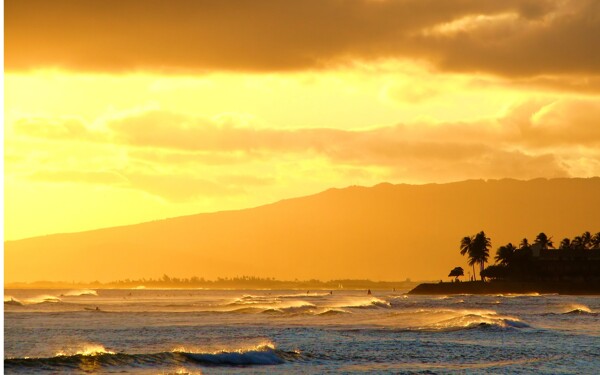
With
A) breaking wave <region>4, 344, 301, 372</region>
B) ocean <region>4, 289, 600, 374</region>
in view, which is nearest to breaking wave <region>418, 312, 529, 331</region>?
ocean <region>4, 289, 600, 374</region>

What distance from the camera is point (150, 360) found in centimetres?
5016

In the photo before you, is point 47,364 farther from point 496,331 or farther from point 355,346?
point 496,331

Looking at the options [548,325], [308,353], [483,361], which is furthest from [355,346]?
[548,325]

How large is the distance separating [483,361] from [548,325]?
3600cm

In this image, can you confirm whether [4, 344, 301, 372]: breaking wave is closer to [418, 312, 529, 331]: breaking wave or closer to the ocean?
the ocean

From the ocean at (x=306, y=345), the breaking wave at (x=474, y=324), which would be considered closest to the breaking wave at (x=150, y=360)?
the ocean at (x=306, y=345)

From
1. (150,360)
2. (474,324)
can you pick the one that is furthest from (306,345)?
(474,324)

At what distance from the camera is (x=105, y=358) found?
168 ft

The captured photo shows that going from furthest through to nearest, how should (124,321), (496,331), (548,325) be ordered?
(124,321) → (548,325) → (496,331)

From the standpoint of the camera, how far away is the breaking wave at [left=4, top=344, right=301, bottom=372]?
4847cm

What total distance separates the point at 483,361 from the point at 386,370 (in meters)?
6.54

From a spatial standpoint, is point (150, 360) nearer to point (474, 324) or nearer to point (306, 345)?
point (306, 345)

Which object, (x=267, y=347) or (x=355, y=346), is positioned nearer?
(x=267, y=347)

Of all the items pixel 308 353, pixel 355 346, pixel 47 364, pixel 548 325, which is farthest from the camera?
pixel 548 325
